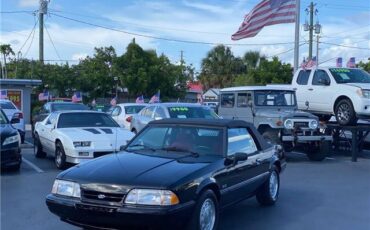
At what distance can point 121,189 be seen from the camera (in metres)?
5.15

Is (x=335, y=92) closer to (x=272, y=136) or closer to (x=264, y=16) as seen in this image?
(x=272, y=136)

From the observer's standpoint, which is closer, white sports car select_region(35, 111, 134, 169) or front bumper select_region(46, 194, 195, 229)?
front bumper select_region(46, 194, 195, 229)

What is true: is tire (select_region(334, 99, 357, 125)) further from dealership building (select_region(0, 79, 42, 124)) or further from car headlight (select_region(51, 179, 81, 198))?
dealership building (select_region(0, 79, 42, 124))

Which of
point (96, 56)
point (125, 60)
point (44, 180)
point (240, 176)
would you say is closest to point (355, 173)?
point (240, 176)

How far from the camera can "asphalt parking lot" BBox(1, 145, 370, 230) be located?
6.68 m

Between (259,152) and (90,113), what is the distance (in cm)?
639

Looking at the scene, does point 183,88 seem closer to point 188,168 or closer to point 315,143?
point 315,143

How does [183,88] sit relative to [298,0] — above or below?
below

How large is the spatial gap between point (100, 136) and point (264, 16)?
40.7ft

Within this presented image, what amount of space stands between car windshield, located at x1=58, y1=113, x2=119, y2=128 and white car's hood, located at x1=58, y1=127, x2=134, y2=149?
422 millimetres

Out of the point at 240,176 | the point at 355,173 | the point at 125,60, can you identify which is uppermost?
the point at 125,60

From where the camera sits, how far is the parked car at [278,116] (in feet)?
44.5

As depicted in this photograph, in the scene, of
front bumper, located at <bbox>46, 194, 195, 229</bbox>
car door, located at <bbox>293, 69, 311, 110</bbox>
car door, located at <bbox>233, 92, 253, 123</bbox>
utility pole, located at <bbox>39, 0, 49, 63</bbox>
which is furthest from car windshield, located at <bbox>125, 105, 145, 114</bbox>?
utility pole, located at <bbox>39, 0, 49, 63</bbox>

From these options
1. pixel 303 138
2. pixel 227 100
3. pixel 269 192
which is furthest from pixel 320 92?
pixel 269 192
